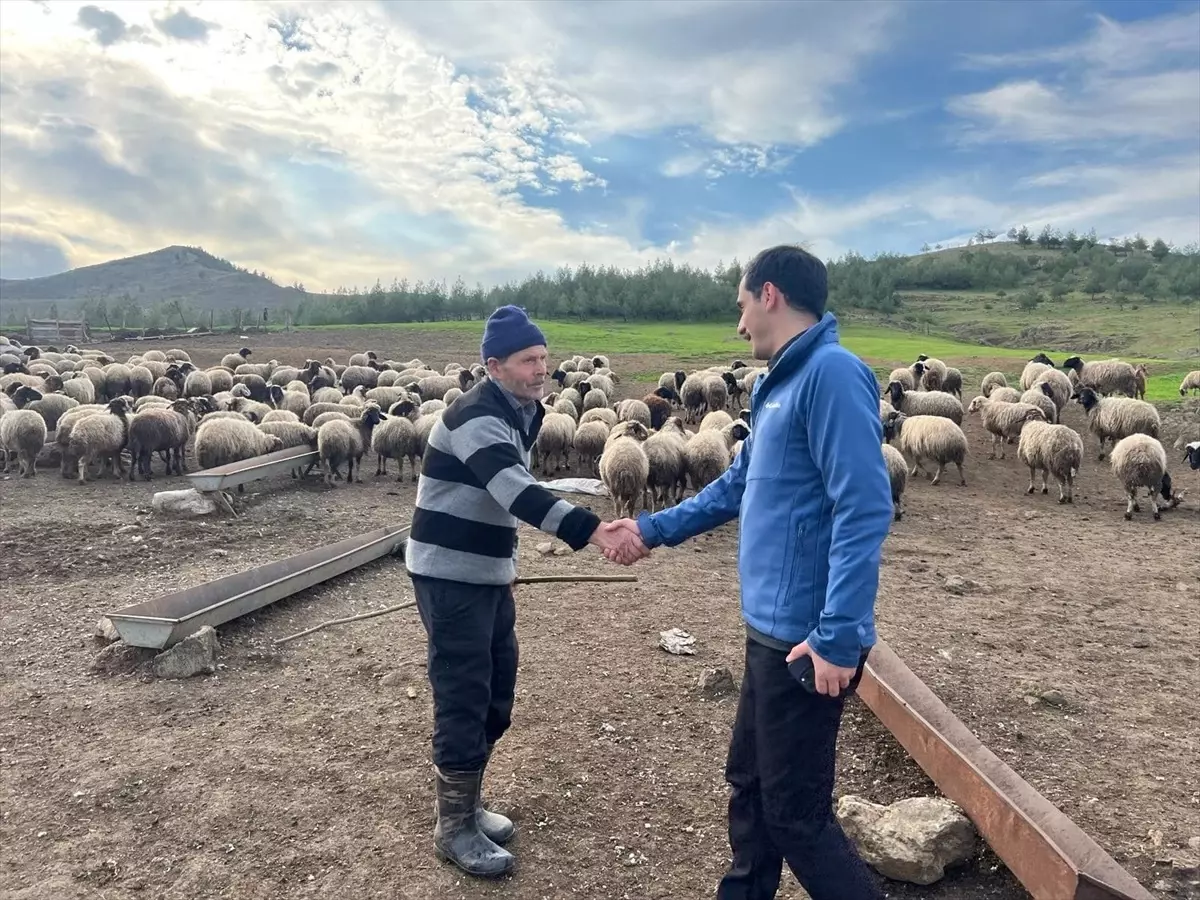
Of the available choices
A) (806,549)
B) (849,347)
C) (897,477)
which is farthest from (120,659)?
(849,347)

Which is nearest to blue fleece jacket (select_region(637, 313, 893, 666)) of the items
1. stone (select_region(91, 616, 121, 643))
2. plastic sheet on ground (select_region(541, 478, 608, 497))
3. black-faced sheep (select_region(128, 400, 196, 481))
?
stone (select_region(91, 616, 121, 643))

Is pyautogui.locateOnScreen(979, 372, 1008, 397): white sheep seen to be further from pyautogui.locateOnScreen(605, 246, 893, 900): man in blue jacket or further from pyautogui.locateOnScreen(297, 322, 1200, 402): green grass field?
pyautogui.locateOnScreen(605, 246, 893, 900): man in blue jacket

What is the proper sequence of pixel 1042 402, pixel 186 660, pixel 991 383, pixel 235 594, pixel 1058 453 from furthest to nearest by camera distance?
pixel 991 383, pixel 1042 402, pixel 1058 453, pixel 235 594, pixel 186 660

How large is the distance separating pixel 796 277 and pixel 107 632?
625 centimetres

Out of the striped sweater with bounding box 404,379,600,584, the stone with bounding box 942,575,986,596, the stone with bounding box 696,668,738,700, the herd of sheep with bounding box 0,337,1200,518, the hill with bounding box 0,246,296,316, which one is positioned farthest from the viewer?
the hill with bounding box 0,246,296,316

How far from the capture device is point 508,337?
3553 millimetres

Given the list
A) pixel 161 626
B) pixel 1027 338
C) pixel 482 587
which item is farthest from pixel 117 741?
pixel 1027 338

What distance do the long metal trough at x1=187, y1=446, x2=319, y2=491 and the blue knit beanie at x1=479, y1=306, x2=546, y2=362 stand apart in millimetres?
8272

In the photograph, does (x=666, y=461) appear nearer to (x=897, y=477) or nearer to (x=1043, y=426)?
(x=897, y=477)

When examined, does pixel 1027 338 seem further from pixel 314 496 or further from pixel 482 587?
pixel 482 587

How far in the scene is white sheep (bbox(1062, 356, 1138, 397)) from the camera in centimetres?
2152

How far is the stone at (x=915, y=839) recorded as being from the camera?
3.48 meters

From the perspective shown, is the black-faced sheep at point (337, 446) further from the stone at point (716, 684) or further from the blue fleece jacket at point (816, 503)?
the blue fleece jacket at point (816, 503)

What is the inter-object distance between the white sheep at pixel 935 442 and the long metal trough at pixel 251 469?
35.4ft
